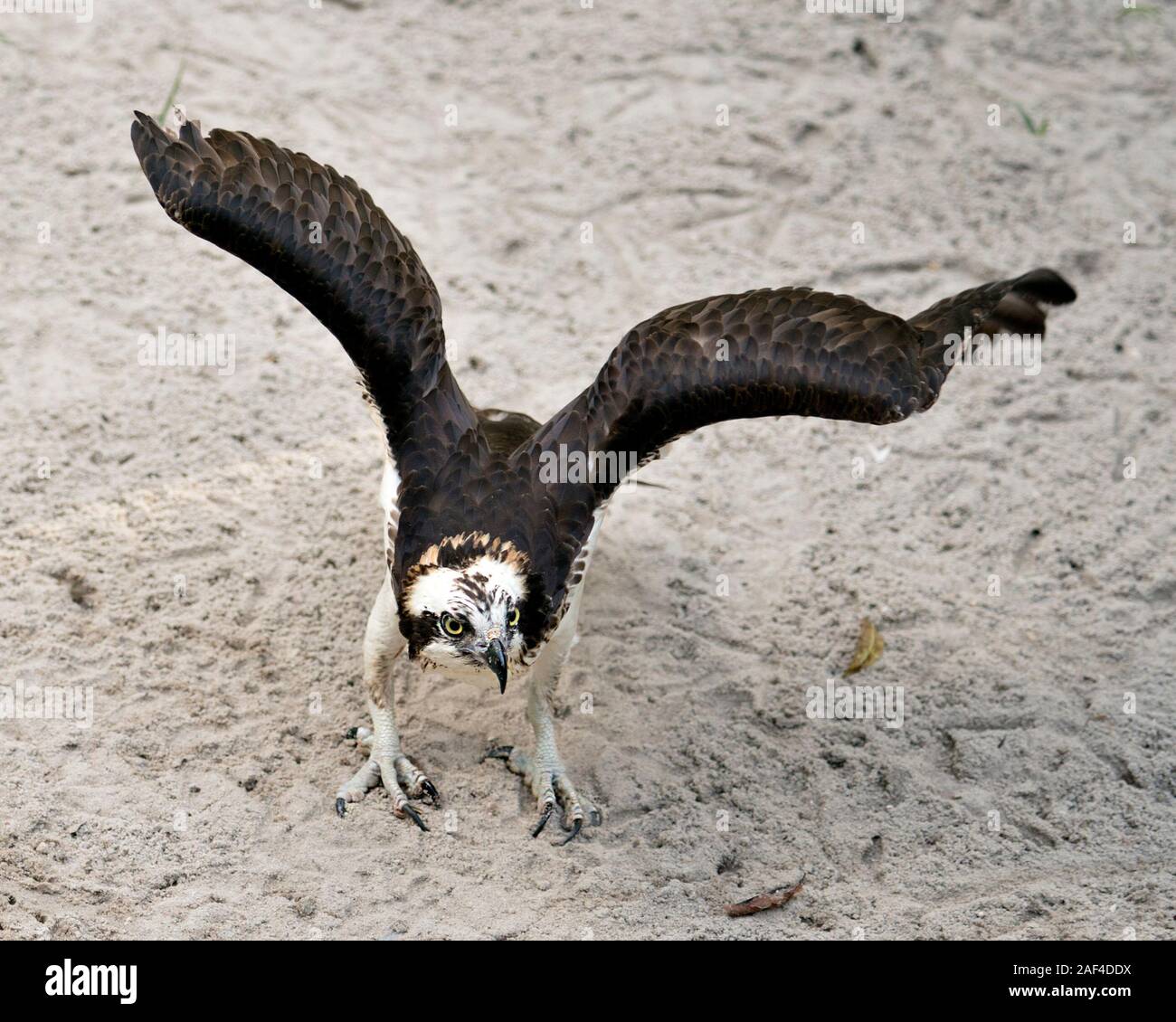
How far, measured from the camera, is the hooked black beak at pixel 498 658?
558cm

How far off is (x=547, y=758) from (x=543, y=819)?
0.99 feet

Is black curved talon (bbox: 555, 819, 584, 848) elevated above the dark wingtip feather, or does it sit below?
below

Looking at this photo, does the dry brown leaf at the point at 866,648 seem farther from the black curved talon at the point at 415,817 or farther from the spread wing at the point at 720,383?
the black curved talon at the point at 415,817

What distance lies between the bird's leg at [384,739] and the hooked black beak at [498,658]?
77 centimetres

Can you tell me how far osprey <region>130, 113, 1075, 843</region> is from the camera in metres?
5.76

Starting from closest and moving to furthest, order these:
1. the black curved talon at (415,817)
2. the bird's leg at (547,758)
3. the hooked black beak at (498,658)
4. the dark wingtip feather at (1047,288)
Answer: the hooked black beak at (498,658)
the black curved talon at (415,817)
the bird's leg at (547,758)
the dark wingtip feather at (1047,288)

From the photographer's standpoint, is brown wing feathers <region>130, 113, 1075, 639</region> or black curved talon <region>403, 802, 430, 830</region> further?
black curved talon <region>403, 802, 430, 830</region>

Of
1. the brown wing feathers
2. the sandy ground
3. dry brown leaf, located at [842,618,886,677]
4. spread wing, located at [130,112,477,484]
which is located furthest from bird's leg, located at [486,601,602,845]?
dry brown leaf, located at [842,618,886,677]

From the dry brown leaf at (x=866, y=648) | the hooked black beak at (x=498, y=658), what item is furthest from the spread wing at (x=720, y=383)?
the dry brown leaf at (x=866, y=648)

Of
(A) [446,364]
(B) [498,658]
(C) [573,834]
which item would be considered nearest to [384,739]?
(C) [573,834]

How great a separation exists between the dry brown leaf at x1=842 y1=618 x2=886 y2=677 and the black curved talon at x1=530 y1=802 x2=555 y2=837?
1.72 m

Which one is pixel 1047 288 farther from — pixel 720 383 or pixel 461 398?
pixel 461 398

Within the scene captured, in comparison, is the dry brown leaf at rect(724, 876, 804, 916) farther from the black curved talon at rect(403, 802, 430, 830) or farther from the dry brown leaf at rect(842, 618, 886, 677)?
the dry brown leaf at rect(842, 618, 886, 677)
